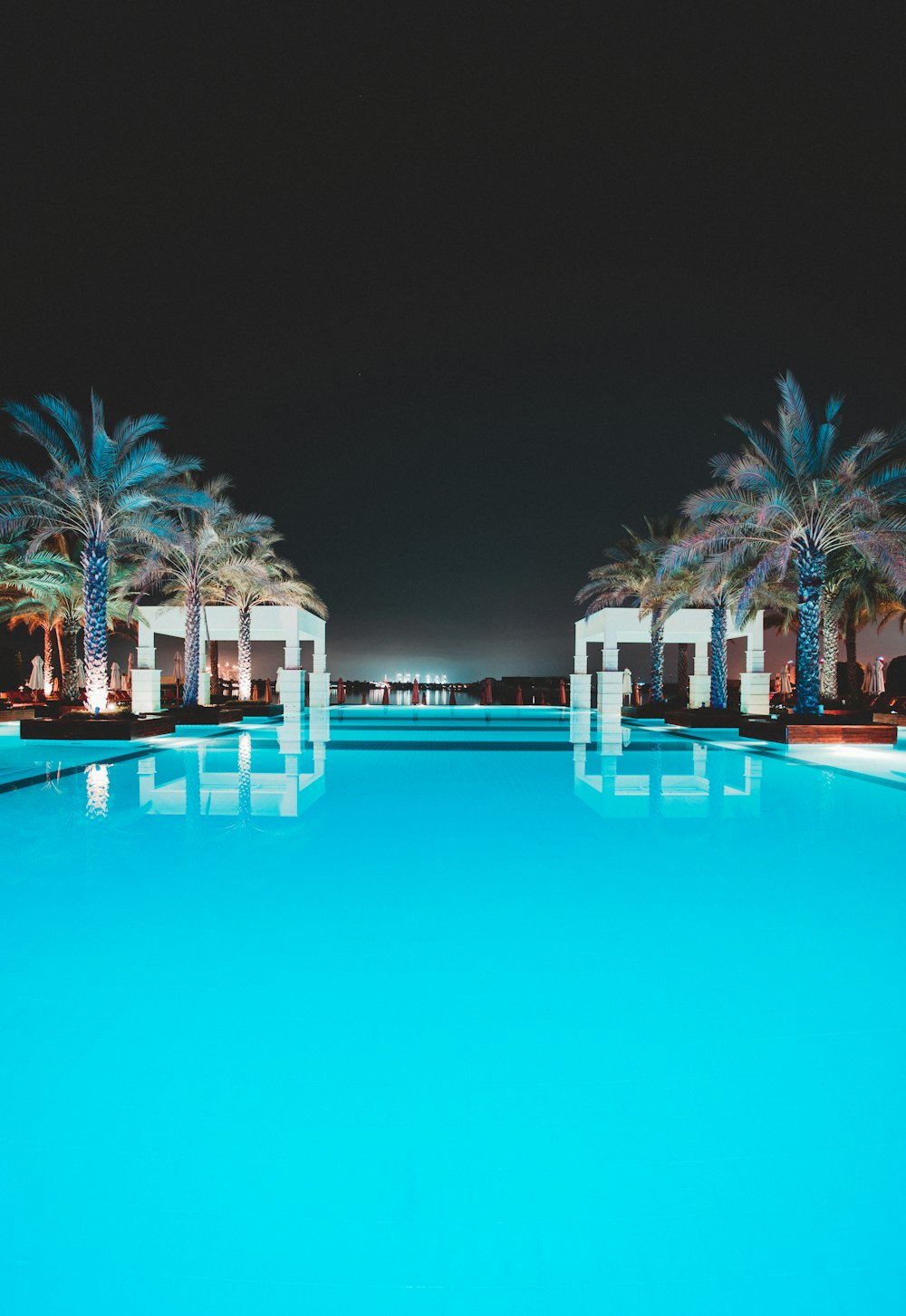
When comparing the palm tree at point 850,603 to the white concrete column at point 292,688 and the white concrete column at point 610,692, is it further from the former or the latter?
the white concrete column at point 292,688

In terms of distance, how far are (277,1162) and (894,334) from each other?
32.5 metres

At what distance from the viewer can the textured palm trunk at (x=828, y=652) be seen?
22.3 metres

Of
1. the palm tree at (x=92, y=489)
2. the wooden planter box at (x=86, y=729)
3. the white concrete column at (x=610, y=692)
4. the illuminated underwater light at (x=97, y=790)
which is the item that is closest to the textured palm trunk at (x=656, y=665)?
the white concrete column at (x=610, y=692)

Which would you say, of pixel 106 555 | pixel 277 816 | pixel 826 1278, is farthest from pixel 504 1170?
pixel 106 555

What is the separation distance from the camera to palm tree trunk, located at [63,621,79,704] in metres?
25.5

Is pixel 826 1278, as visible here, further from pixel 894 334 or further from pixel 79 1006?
pixel 894 334

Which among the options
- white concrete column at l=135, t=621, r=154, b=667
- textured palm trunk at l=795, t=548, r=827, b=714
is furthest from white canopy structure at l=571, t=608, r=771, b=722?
white concrete column at l=135, t=621, r=154, b=667

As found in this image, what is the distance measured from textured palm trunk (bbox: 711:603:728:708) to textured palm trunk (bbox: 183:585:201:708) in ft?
47.8

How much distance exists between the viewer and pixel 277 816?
24.3 ft

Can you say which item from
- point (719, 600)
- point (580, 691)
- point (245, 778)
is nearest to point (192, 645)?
Result: point (245, 778)

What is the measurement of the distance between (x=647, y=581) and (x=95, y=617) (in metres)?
16.7

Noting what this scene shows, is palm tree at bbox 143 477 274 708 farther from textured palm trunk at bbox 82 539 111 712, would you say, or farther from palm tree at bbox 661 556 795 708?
palm tree at bbox 661 556 795 708

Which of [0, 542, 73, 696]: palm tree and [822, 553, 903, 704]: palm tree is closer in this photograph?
[822, 553, 903, 704]: palm tree

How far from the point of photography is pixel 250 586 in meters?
25.3
